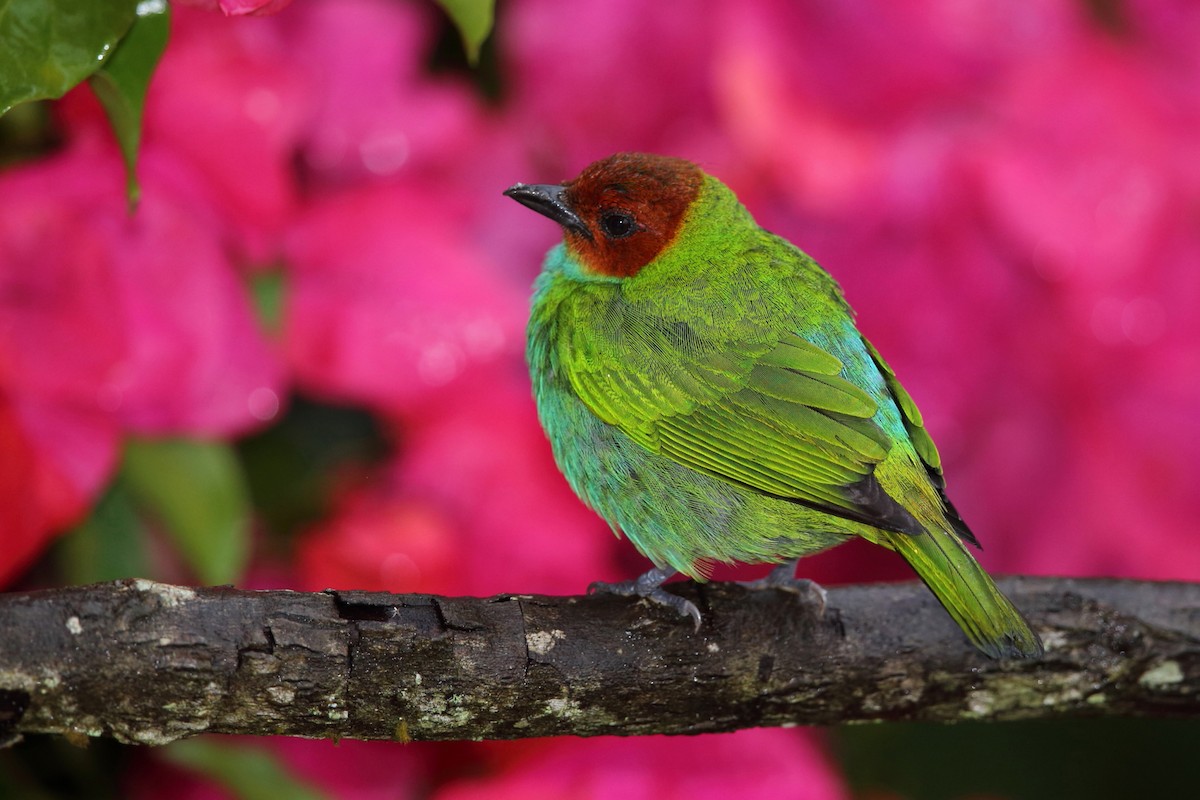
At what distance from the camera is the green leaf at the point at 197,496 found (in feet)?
3.54

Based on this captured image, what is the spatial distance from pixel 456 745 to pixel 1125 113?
0.82m

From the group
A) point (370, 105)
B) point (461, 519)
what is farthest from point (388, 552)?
point (370, 105)

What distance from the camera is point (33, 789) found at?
3.86ft

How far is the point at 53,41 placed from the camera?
2.36ft

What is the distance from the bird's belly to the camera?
1.09 metres

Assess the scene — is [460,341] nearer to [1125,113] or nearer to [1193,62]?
[1125,113]

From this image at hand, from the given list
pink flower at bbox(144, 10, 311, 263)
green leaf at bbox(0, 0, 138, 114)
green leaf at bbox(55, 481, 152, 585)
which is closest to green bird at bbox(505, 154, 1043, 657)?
pink flower at bbox(144, 10, 311, 263)

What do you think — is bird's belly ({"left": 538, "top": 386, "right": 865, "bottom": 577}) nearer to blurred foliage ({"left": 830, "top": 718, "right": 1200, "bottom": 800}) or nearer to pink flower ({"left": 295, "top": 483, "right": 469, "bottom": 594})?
pink flower ({"left": 295, "top": 483, "right": 469, "bottom": 594})

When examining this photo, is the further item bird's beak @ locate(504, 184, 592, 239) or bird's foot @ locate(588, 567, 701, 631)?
bird's beak @ locate(504, 184, 592, 239)

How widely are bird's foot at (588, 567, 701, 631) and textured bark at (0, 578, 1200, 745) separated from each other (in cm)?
1

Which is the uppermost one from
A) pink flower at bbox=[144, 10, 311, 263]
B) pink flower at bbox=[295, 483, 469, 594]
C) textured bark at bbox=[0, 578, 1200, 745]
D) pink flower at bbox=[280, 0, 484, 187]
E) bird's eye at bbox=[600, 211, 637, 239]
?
pink flower at bbox=[280, 0, 484, 187]

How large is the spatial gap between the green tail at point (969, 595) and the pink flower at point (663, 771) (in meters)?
0.22

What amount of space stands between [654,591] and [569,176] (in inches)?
21.3

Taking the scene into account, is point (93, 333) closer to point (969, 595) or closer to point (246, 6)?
point (246, 6)
